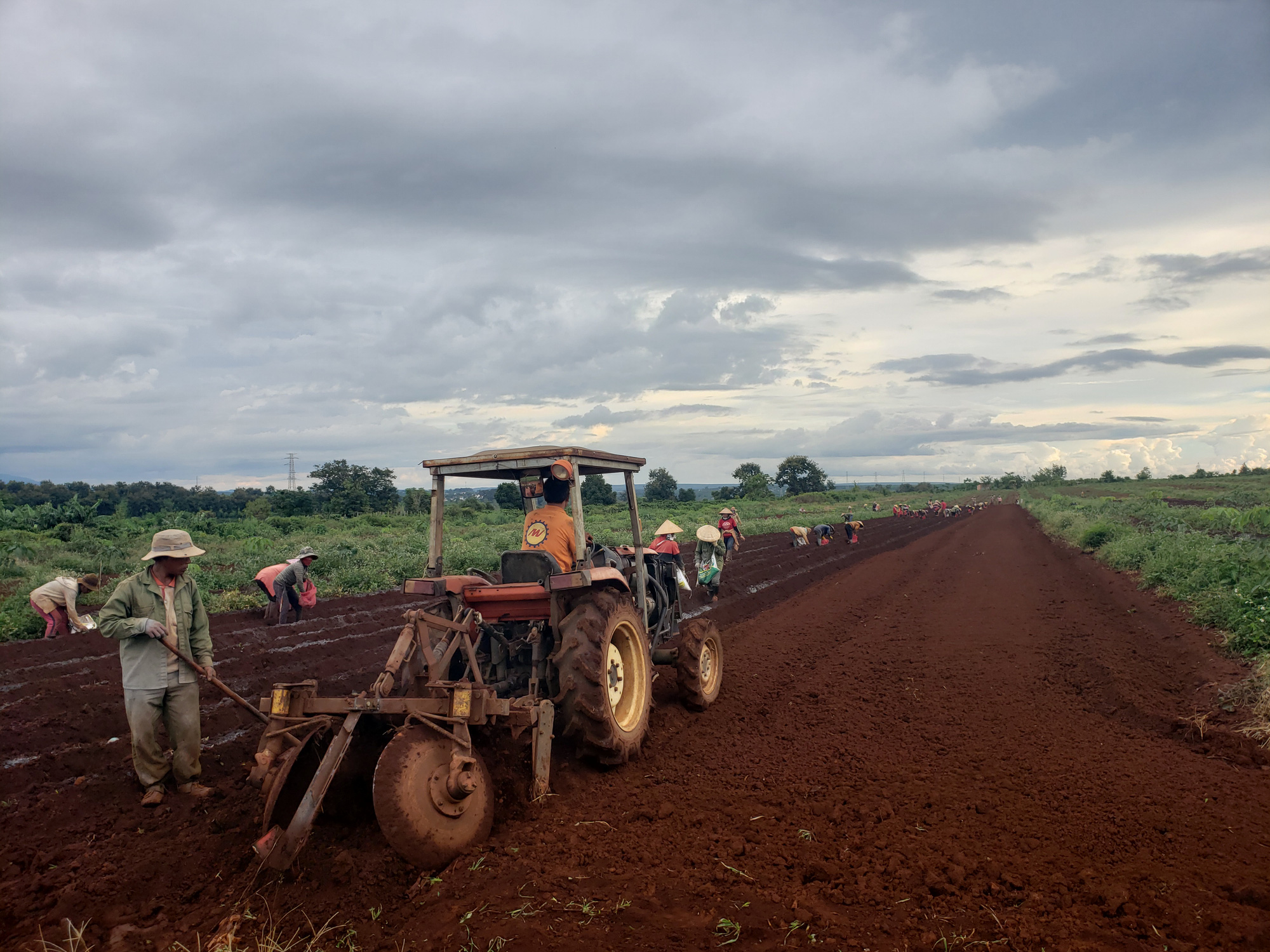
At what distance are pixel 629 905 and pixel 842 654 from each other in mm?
6847

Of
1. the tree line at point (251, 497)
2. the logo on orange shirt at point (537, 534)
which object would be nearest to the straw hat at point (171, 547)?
the logo on orange shirt at point (537, 534)

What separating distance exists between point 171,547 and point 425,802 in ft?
9.94

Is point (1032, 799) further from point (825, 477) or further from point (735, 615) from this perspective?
point (825, 477)

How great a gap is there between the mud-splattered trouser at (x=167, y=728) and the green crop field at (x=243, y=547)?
331 inches

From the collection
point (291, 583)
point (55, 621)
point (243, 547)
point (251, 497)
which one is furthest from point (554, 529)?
point (251, 497)

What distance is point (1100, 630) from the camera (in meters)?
11.0

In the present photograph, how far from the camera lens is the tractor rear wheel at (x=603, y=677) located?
5227 millimetres

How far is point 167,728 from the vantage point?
18.4ft

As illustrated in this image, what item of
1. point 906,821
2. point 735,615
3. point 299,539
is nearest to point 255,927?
point 906,821

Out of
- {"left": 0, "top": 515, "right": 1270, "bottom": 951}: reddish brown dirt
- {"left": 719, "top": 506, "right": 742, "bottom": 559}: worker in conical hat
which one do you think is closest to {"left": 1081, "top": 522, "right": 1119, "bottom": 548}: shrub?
{"left": 719, "top": 506, "right": 742, "bottom": 559}: worker in conical hat

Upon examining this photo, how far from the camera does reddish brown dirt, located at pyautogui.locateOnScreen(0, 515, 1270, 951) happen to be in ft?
11.9

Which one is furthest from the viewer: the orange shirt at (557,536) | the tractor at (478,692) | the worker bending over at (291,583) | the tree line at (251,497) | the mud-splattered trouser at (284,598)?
the tree line at (251,497)

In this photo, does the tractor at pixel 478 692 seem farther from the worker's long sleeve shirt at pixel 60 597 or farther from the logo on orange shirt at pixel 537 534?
the worker's long sleeve shirt at pixel 60 597

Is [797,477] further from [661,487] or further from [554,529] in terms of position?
[554,529]
